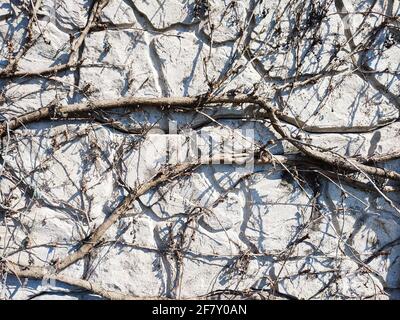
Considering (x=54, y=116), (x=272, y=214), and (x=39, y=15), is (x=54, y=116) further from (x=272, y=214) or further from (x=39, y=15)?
(x=272, y=214)

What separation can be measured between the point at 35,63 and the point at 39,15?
19cm

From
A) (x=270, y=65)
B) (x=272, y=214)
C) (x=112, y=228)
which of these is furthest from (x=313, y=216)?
(x=112, y=228)

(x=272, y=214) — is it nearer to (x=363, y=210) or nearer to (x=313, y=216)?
(x=313, y=216)

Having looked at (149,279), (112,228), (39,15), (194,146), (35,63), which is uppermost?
(39,15)

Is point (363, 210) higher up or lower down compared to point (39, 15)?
lower down

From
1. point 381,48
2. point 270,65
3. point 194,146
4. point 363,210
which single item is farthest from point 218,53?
point 363,210

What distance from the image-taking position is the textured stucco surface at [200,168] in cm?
234

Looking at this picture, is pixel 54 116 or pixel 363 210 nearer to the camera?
pixel 54 116

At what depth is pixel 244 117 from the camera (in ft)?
7.95

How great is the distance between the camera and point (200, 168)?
7.91ft

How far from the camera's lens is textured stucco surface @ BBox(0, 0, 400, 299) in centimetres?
234

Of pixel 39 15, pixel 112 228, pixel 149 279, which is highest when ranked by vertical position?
pixel 39 15

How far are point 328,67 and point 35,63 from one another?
120 centimetres

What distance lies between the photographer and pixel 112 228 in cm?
236
